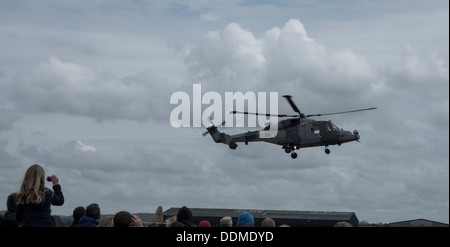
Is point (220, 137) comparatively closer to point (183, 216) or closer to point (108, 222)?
point (183, 216)

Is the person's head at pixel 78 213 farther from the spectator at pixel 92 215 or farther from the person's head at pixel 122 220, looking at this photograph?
the person's head at pixel 122 220

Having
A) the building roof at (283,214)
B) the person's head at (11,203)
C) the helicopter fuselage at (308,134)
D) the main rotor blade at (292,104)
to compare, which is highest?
the main rotor blade at (292,104)

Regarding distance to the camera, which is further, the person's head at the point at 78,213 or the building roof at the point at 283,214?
the building roof at the point at 283,214

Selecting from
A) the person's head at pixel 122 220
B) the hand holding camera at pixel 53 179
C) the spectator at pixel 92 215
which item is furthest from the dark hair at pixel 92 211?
the person's head at pixel 122 220

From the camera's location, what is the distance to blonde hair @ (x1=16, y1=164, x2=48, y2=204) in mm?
10789

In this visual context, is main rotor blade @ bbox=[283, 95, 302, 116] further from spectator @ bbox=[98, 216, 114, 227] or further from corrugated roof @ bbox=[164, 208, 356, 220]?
corrugated roof @ bbox=[164, 208, 356, 220]

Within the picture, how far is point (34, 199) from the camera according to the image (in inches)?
425

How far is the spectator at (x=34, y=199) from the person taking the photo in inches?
426

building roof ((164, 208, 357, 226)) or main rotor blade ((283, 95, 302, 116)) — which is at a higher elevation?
main rotor blade ((283, 95, 302, 116))

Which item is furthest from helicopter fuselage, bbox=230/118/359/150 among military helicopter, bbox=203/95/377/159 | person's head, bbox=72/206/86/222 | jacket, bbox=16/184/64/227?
jacket, bbox=16/184/64/227

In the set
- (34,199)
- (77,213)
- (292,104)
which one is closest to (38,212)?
(34,199)

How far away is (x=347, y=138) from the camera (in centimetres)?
4750

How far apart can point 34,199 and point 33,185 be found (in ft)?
0.82
